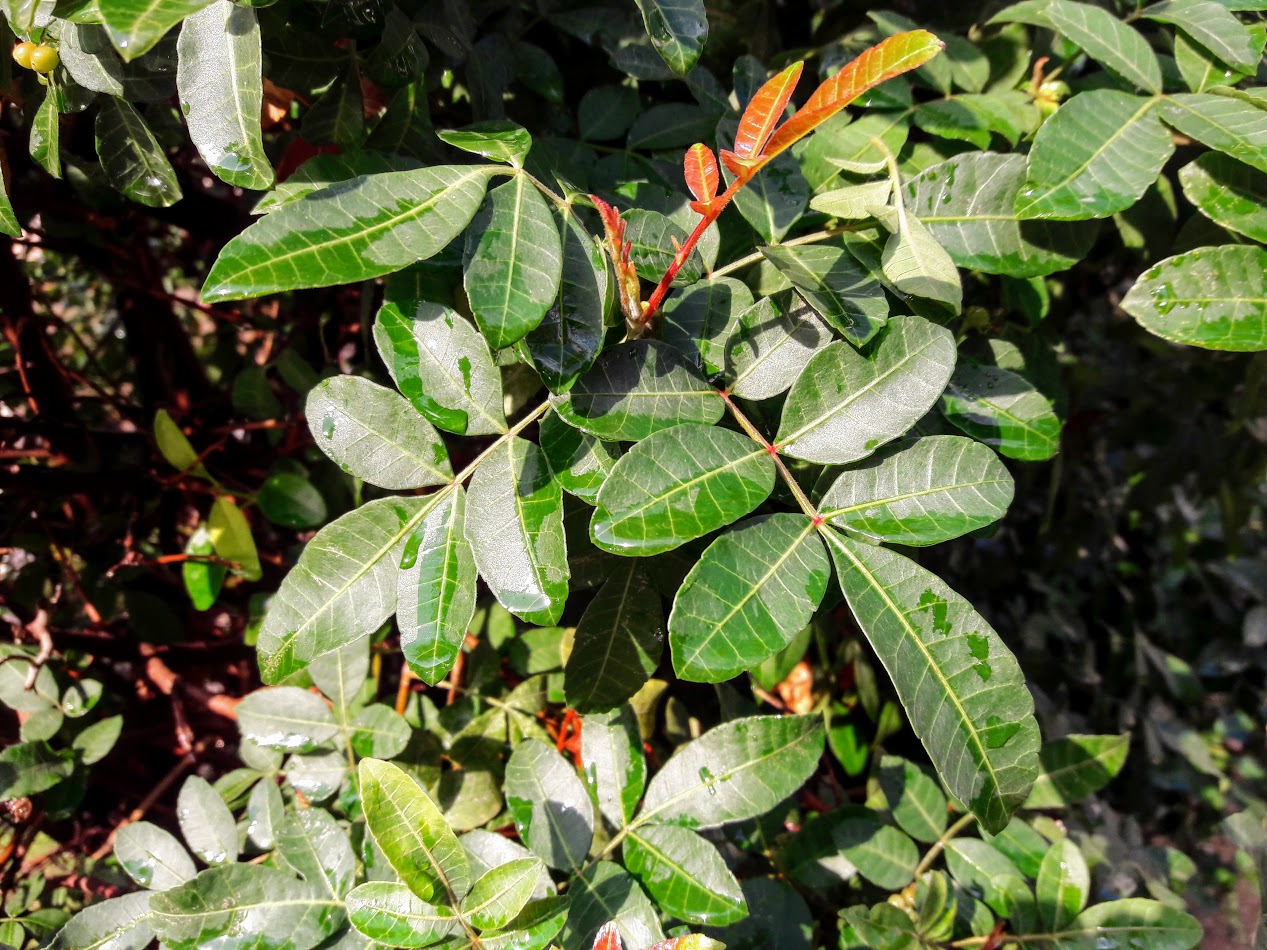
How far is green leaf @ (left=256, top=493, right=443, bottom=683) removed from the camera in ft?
2.36

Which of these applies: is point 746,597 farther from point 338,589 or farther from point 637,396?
point 338,589

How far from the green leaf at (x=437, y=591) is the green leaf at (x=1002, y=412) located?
1.60ft

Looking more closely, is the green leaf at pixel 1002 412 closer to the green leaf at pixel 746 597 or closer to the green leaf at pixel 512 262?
the green leaf at pixel 746 597

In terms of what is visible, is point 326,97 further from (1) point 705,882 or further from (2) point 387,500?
(1) point 705,882

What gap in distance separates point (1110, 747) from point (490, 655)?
858 mm

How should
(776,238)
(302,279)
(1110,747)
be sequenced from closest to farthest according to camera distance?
(302,279) < (776,238) < (1110,747)

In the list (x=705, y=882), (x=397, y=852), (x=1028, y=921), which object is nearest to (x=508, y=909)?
(x=397, y=852)

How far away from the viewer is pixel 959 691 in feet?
2.10

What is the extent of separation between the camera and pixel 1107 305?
2059 mm

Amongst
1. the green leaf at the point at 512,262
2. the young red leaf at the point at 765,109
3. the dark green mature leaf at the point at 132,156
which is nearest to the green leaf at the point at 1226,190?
the young red leaf at the point at 765,109

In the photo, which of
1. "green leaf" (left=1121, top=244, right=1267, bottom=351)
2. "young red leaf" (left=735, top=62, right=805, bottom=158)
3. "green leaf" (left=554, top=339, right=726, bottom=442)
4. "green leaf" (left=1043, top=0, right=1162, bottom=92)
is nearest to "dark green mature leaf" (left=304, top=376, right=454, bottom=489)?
"green leaf" (left=554, top=339, right=726, bottom=442)

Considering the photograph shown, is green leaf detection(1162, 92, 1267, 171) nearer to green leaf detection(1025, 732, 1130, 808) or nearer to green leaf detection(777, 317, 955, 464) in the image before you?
green leaf detection(777, 317, 955, 464)

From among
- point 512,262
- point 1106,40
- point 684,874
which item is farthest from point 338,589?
point 1106,40

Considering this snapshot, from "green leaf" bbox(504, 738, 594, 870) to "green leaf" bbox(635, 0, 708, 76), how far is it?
708 millimetres
